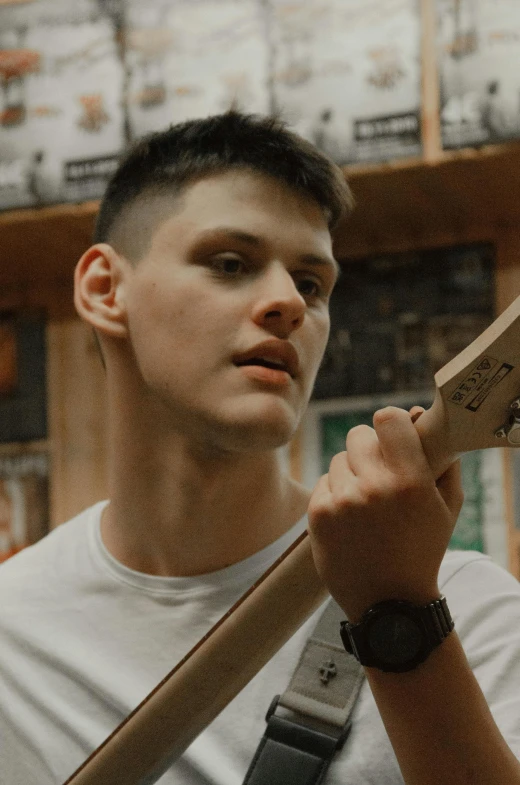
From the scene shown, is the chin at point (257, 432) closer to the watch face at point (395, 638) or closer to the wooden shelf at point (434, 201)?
the watch face at point (395, 638)

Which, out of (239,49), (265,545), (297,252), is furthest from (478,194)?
(265,545)

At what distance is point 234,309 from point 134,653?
1.26 ft

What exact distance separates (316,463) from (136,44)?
77cm

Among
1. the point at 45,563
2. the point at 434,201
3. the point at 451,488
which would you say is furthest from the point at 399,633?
the point at 434,201

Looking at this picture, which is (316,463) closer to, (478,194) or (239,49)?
(478,194)

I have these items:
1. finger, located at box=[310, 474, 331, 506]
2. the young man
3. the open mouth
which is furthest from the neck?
finger, located at box=[310, 474, 331, 506]

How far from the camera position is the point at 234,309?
3.62ft

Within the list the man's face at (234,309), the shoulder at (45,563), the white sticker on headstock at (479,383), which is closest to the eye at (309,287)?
the man's face at (234,309)

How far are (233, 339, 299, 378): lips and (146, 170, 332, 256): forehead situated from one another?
0.13 meters

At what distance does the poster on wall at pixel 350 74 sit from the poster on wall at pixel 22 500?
2.55ft

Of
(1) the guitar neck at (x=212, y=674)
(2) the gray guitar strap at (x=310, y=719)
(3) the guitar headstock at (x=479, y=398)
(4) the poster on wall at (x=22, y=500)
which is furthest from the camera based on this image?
(4) the poster on wall at (x=22, y=500)

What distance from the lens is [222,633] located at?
86 centimetres

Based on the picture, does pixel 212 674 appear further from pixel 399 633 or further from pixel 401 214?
pixel 401 214

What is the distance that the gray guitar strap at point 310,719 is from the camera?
3.17ft
